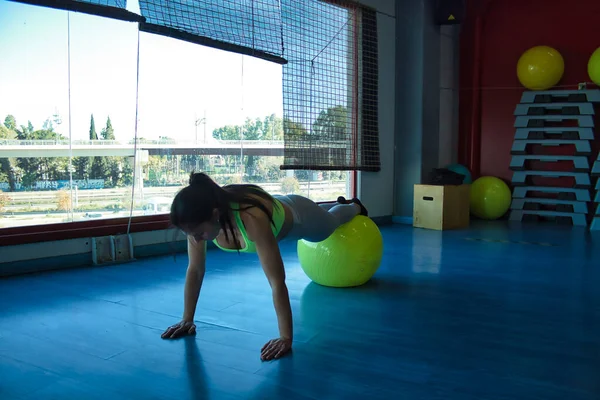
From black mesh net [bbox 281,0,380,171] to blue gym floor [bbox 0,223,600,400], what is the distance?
1737 millimetres

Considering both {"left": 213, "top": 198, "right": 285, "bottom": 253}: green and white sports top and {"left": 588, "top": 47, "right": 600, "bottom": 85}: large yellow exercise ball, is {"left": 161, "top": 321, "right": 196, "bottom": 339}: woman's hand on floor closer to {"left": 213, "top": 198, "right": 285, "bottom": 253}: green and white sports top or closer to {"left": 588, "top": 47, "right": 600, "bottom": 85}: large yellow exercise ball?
{"left": 213, "top": 198, "right": 285, "bottom": 253}: green and white sports top

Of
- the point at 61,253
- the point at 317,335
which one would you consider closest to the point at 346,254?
the point at 317,335

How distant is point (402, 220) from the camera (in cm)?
611

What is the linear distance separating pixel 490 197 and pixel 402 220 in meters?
1.11

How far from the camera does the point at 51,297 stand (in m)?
2.92

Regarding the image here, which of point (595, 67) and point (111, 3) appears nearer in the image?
point (111, 3)

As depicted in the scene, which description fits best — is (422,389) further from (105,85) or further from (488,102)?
(488,102)

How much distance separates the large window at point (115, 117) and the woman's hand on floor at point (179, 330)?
1.89m

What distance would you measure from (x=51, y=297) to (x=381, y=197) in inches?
158

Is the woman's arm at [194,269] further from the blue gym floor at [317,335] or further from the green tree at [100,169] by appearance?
the green tree at [100,169]

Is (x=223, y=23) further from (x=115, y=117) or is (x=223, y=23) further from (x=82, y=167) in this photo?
(x=82, y=167)

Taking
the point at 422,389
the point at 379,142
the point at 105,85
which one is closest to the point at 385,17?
the point at 379,142

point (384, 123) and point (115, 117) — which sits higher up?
point (384, 123)

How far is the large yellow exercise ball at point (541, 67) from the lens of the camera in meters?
5.92
